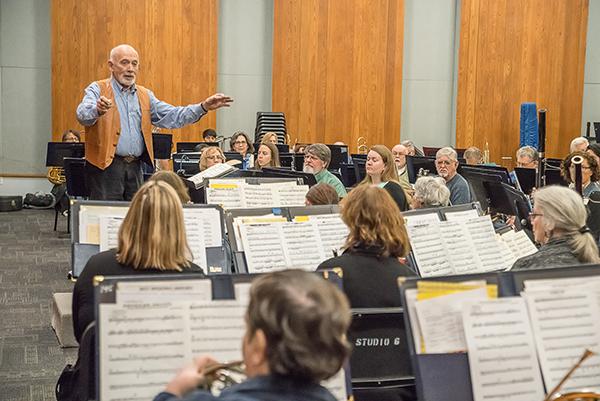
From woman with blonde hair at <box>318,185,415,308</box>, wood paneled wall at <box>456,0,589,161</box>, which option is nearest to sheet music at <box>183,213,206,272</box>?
woman with blonde hair at <box>318,185,415,308</box>

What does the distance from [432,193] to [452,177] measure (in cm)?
252

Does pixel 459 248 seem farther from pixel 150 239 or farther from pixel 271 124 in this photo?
pixel 271 124

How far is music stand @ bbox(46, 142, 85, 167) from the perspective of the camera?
11.0 meters

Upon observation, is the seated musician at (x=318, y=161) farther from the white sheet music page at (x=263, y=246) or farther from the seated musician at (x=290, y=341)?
the seated musician at (x=290, y=341)

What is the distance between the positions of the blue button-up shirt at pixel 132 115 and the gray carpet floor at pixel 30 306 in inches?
58.2

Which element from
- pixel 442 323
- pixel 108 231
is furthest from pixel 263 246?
pixel 442 323

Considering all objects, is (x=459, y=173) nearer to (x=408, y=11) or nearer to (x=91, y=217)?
(x=91, y=217)

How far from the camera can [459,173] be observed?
9.02m

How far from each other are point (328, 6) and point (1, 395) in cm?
1166

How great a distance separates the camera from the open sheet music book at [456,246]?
475 cm

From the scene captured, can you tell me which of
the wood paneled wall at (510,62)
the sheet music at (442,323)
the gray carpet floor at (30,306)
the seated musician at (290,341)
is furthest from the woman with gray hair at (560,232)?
the wood paneled wall at (510,62)

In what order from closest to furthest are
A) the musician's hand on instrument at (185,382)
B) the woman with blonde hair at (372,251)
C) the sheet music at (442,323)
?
the musician's hand on instrument at (185,382) → the sheet music at (442,323) → the woman with blonde hair at (372,251)

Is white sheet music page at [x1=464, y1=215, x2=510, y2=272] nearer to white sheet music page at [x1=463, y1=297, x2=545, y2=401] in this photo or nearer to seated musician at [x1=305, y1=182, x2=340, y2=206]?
seated musician at [x1=305, y1=182, x2=340, y2=206]

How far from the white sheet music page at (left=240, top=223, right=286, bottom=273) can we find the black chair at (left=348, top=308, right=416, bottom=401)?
3.68 feet
